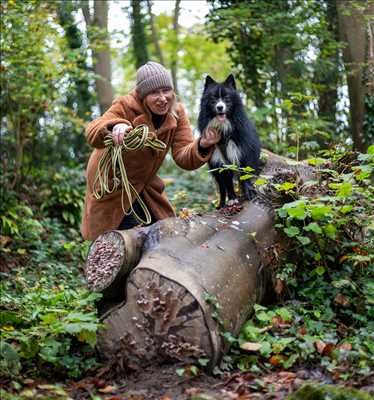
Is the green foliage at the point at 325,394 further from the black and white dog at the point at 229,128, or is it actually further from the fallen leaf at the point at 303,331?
the black and white dog at the point at 229,128

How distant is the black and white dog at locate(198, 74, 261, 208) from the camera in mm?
5332

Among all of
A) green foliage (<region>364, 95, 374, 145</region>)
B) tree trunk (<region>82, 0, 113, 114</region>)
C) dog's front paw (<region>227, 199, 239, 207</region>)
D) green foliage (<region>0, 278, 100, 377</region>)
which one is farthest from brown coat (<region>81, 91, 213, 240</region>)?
tree trunk (<region>82, 0, 113, 114</region>)

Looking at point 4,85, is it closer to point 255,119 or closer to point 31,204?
→ point 31,204

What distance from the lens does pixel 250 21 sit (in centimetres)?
906

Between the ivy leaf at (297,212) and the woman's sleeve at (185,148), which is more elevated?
the woman's sleeve at (185,148)

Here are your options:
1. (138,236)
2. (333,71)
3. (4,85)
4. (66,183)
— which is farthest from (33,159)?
(138,236)

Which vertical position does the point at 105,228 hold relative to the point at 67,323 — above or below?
above

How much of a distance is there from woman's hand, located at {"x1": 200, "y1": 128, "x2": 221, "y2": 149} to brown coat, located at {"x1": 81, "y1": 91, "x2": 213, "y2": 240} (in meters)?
0.07

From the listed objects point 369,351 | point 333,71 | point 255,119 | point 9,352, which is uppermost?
point 333,71

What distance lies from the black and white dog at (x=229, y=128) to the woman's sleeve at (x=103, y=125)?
86 centimetres

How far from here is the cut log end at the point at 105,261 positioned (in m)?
3.94

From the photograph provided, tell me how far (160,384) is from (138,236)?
3.56 ft

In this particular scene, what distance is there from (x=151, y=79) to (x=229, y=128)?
100 cm

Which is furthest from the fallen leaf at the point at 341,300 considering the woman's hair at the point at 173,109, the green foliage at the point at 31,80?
the green foliage at the point at 31,80
